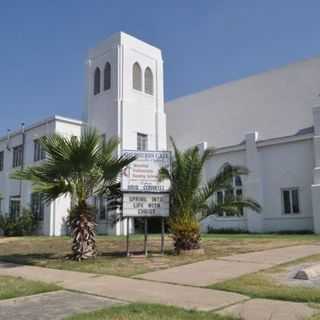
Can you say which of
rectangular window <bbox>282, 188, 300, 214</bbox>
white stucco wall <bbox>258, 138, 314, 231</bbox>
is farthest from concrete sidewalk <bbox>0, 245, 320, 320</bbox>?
rectangular window <bbox>282, 188, 300, 214</bbox>

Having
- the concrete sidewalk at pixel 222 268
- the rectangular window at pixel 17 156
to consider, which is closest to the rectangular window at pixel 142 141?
the rectangular window at pixel 17 156

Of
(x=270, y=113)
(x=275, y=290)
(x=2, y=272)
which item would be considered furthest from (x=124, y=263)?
(x=270, y=113)

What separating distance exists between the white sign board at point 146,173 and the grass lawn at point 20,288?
536cm

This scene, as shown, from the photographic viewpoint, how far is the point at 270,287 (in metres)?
7.55

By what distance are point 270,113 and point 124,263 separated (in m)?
22.8

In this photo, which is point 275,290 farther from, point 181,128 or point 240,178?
point 181,128

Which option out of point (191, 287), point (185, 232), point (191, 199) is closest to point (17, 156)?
point (191, 199)

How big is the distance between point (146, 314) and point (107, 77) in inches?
1097

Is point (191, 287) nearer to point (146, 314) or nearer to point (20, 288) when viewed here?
point (146, 314)

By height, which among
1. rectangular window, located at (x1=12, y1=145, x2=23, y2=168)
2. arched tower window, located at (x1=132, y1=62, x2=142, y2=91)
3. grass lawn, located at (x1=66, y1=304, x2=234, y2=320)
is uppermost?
arched tower window, located at (x1=132, y1=62, x2=142, y2=91)

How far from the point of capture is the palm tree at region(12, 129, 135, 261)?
494 inches

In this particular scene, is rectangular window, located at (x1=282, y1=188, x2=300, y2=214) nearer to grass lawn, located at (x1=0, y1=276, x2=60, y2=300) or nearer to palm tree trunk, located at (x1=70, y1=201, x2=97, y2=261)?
palm tree trunk, located at (x1=70, y1=201, x2=97, y2=261)

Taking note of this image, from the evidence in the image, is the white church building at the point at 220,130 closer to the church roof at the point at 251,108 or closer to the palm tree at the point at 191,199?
the church roof at the point at 251,108

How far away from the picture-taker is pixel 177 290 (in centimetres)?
771
